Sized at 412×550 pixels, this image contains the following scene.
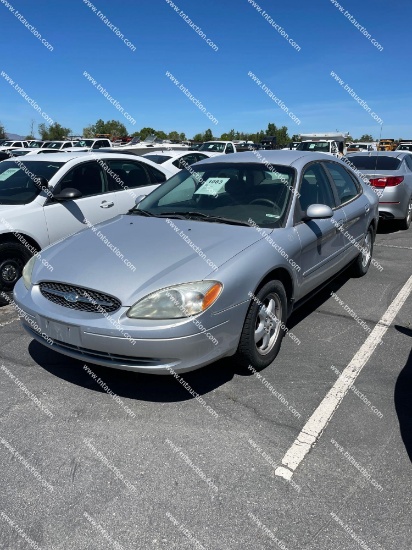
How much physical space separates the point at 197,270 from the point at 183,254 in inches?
10.4

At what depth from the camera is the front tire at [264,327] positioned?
3.12 meters

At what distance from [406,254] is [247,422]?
17.0 feet

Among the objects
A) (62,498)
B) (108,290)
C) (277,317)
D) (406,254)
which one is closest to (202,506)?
(62,498)

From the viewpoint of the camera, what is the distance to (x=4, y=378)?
337 cm

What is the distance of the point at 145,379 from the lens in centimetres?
334

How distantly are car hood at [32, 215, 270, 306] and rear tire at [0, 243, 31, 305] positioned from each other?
1406mm

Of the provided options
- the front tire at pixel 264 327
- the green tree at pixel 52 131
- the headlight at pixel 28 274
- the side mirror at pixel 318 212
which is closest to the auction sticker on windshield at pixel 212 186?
the side mirror at pixel 318 212

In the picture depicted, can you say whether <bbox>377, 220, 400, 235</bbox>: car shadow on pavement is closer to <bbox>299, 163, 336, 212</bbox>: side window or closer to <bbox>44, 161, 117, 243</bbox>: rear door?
<bbox>299, 163, 336, 212</bbox>: side window

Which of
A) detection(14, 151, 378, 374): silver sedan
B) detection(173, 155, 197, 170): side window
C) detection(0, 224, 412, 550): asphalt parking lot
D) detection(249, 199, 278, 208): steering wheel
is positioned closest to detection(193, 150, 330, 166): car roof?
detection(14, 151, 378, 374): silver sedan

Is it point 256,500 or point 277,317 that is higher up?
point 277,317

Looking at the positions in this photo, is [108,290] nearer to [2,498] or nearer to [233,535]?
[2,498]

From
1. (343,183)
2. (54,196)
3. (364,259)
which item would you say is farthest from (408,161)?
(54,196)

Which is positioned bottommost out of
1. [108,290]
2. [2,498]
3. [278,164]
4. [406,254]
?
[2,498]

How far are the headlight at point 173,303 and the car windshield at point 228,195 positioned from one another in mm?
1022
